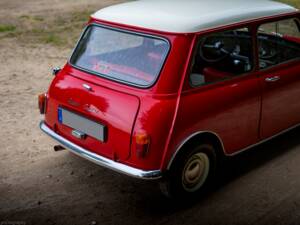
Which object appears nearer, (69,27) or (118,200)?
(118,200)

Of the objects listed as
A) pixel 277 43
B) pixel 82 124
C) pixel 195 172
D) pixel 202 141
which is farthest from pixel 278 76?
pixel 82 124

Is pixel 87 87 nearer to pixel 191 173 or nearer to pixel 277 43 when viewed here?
pixel 191 173

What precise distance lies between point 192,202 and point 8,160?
2134 mm

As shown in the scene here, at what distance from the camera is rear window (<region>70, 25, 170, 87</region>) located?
164 inches

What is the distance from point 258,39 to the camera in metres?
4.73

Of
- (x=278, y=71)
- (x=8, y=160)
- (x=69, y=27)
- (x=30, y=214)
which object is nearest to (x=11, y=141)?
(x=8, y=160)

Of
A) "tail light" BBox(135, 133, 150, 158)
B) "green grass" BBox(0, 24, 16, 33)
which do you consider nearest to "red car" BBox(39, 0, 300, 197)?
"tail light" BBox(135, 133, 150, 158)

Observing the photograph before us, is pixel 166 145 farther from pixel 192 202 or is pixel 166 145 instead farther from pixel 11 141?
pixel 11 141

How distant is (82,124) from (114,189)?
77 cm

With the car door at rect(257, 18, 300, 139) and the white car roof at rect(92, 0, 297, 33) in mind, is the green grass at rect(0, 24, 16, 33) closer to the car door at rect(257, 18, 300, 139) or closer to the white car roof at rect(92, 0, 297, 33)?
the white car roof at rect(92, 0, 297, 33)

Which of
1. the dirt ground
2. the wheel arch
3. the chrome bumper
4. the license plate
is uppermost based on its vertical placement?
the license plate

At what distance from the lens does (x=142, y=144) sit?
12.6 ft

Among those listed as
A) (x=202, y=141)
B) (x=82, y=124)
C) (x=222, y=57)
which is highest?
(x=222, y=57)

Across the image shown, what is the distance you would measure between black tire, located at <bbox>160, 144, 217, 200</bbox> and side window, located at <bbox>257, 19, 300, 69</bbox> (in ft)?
3.80
